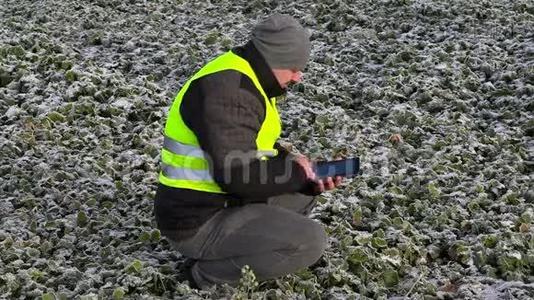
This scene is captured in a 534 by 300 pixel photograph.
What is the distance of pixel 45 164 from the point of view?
6.57 metres

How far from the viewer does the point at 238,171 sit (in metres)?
4.16

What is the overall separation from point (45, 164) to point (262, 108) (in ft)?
9.84

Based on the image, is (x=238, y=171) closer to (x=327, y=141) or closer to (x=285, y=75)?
(x=285, y=75)

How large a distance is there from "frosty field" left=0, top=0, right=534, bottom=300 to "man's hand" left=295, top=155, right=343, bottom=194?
1.91ft

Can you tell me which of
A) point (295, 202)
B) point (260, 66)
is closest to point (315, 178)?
point (295, 202)

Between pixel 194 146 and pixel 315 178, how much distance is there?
76 centimetres

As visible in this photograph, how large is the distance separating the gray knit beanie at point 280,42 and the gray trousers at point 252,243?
88 cm

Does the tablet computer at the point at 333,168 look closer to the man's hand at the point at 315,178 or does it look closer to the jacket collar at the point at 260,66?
the man's hand at the point at 315,178

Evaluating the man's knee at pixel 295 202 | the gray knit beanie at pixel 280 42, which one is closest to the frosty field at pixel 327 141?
the man's knee at pixel 295 202

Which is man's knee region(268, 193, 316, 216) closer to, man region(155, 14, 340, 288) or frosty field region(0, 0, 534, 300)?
man region(155, 14, 340, 288)

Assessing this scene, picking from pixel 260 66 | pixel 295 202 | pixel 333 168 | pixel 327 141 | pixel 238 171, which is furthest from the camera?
pixel 327 141

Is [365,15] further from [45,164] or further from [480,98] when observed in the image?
[45,164]

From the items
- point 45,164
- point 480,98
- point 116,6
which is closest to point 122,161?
point 45,164

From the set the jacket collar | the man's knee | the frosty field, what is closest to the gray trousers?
the frosty field
